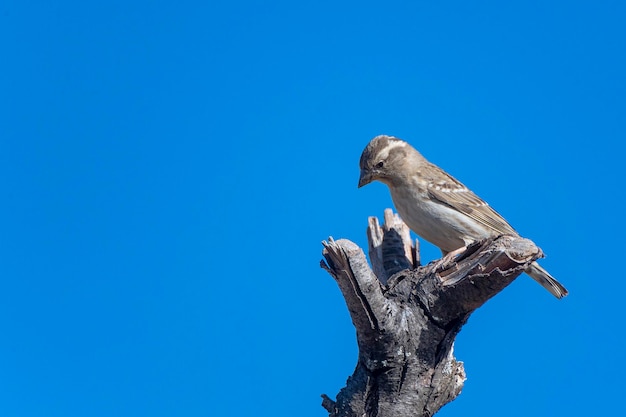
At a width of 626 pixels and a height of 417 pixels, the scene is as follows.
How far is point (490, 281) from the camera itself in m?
6.43

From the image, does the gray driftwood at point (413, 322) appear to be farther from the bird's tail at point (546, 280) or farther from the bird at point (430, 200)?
the bird at point (430, 200)

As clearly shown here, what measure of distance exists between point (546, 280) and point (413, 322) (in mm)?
2883

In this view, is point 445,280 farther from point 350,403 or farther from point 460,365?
point 350,403

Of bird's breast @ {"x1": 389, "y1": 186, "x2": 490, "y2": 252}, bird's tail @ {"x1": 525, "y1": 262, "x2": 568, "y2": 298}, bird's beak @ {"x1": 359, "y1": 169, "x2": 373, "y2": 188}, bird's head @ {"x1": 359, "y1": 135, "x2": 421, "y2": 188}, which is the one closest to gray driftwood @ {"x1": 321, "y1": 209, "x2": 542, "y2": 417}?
bird's tail @ {"x1": 525, "y1": 262, "x2": 568, "y2": 298}

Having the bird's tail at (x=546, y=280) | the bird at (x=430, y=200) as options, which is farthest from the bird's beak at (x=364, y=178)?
the bird's tail at (x=546, y=280)

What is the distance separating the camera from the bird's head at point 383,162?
989cm

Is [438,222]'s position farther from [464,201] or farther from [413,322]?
[413,322]

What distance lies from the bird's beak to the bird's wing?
0.83 meters

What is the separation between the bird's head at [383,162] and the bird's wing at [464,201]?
44 centimetres

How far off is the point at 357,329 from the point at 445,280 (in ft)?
3.14

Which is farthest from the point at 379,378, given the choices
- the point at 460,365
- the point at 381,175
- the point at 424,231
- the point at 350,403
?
the point at 381,175

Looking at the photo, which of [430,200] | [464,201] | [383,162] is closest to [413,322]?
[430,200]

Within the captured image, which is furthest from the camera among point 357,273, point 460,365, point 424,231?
point 424,231

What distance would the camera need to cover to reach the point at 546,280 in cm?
880
